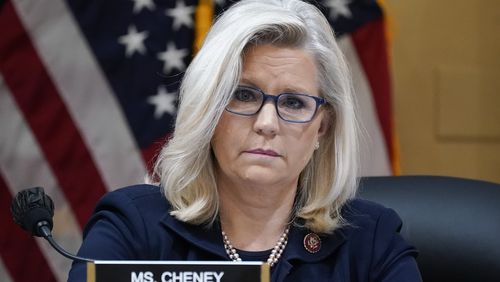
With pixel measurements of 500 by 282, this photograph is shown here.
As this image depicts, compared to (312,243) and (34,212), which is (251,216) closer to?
(312,243)

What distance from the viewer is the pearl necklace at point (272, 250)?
75.4 inches

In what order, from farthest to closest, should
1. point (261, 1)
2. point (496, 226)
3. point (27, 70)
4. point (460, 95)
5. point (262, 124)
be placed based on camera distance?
A: point (460, 95) < point (27, 70) < point (496, 226) < point (261, 1) < point (262, 124)

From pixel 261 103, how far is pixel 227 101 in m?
0.07

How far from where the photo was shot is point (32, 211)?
1605 mm

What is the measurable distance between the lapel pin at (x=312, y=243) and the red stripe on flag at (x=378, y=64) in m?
1.94

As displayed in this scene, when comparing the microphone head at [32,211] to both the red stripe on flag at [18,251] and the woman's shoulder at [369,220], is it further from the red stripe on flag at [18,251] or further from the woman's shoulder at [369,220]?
the red stripe on flag at [18,251]

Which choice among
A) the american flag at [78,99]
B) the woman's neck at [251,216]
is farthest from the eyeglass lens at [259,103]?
the american flag at [78,99]

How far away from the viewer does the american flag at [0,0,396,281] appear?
3.33 metres

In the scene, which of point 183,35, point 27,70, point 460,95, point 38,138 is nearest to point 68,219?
point 38,138

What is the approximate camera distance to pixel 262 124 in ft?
5.90

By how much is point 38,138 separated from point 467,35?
2.32 meters

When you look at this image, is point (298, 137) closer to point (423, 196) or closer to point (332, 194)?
point (332, 194)

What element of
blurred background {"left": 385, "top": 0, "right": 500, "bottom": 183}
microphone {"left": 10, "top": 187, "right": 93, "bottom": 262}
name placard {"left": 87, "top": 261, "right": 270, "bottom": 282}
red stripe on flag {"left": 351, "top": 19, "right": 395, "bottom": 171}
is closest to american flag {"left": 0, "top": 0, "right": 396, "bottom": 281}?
red stripe on flag {"left": 351, "top": 19, "right": 395, "bottom": 171}

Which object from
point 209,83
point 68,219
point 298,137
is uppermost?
point 209,83
